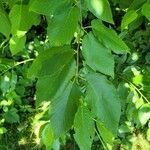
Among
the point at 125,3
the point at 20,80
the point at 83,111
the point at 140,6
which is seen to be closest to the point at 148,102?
the point at 125,3

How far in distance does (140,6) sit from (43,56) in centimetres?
38

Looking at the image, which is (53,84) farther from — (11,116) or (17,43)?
(11,116)

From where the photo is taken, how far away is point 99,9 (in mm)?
910

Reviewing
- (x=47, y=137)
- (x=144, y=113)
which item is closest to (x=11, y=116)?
(x=144, y=113)

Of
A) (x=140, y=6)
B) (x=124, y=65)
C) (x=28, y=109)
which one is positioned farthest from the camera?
(x=28, y=109)

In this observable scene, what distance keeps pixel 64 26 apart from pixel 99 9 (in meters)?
0.08

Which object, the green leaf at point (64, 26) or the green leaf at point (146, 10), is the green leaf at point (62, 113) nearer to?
the green leaf at point (64, 26)

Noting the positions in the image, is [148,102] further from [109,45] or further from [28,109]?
[28,109]

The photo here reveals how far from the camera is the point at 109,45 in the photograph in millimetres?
922

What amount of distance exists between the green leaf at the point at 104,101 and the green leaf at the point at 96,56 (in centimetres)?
2

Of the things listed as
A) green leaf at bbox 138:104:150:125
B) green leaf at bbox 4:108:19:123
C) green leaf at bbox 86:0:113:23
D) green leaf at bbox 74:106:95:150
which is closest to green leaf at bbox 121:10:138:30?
green leaf at bbox 86:0:113:23

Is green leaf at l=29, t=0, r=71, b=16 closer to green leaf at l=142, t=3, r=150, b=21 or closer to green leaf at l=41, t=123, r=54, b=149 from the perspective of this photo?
green leaf at l=142, t=3, r=150, b=21

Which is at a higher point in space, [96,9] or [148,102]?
[96,9]

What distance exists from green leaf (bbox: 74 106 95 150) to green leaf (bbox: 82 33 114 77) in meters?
0.10
